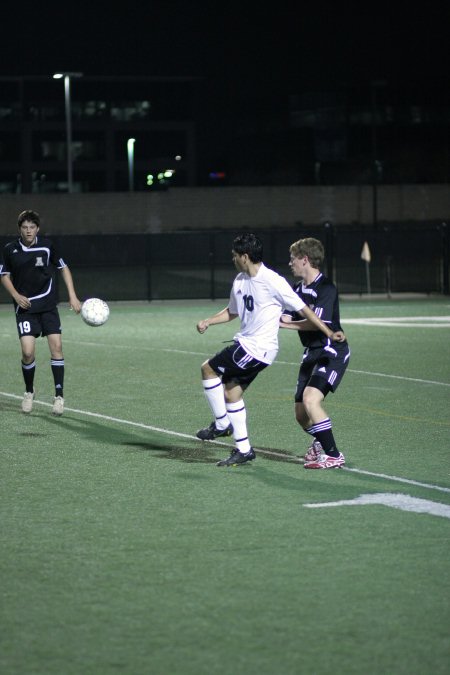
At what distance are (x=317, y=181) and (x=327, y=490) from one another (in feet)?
299

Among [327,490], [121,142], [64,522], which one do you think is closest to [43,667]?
[64,522]

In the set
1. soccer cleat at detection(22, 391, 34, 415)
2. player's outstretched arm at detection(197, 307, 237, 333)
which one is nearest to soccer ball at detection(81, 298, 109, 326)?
soccer cleat at detection(22, 391, 34, 415)

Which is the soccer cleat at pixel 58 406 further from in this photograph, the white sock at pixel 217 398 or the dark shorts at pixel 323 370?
the dark shorts at pixel 323 370

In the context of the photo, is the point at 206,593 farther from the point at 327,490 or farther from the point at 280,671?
the point at 327,490

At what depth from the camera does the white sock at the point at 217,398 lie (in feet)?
32.0

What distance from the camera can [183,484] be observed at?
356 inches

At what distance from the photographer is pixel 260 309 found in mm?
9391

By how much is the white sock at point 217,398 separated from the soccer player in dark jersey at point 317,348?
25.9 inches

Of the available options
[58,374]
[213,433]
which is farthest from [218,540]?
[58,374]

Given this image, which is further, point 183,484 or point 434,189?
point 434,189

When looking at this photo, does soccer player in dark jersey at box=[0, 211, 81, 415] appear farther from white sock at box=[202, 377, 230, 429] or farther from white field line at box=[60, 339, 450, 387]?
white field line at box=[60, 339, 450, 387]

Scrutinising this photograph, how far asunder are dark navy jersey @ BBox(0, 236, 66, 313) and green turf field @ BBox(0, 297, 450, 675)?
4.20ft

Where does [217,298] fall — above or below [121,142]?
below

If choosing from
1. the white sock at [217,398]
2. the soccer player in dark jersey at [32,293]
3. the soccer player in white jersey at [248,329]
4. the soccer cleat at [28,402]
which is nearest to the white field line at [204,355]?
the soccer player in dark jersey at [32,293]
